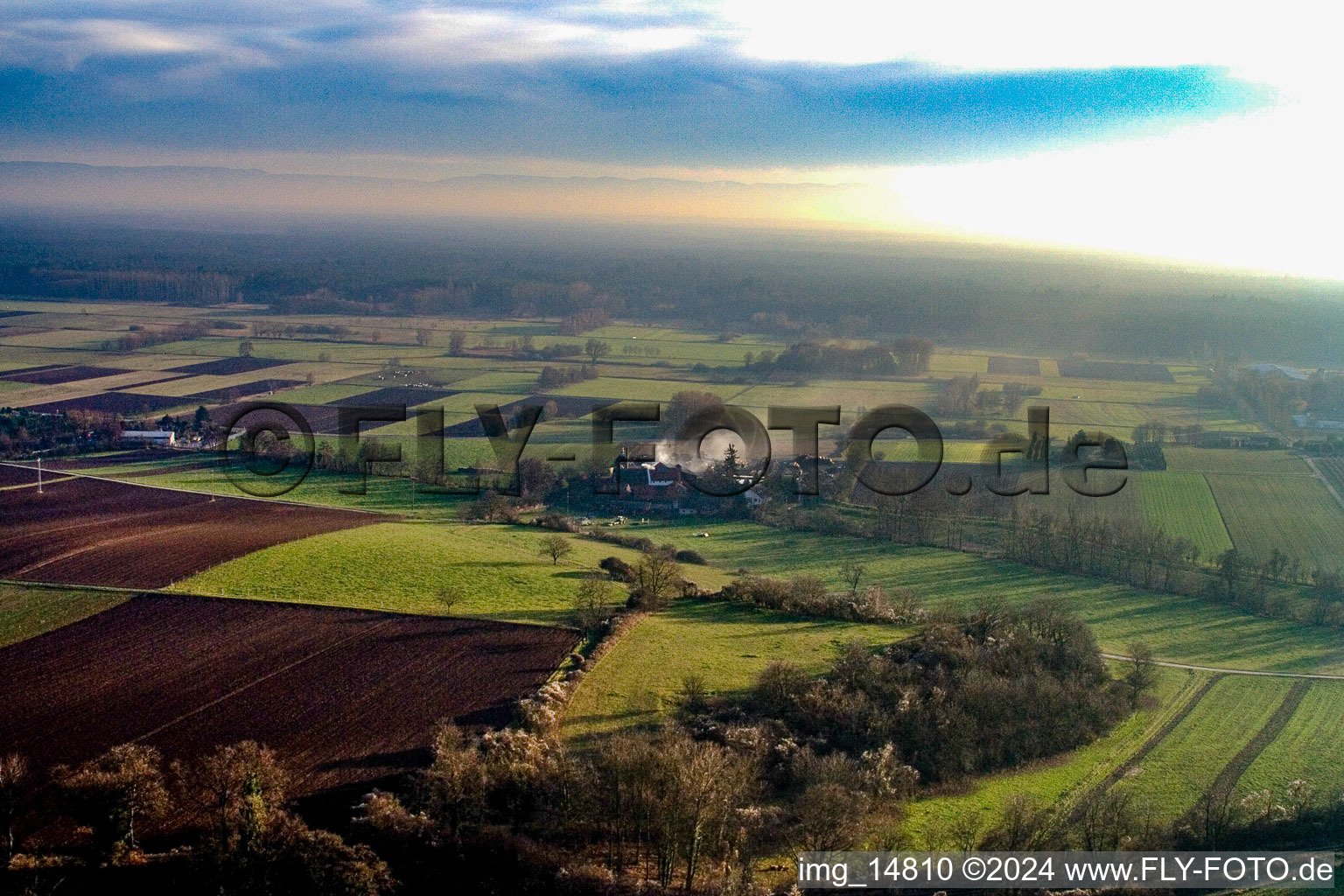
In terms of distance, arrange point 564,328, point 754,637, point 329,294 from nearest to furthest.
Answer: point 754,637 → point 564,328 → point 329,294

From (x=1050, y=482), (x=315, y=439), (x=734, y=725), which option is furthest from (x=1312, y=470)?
(x=315, y=439)

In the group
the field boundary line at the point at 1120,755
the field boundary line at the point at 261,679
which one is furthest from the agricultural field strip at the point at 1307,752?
the field boundary line at the point at 261,679

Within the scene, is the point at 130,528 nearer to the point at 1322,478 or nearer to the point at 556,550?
the point at 556,550

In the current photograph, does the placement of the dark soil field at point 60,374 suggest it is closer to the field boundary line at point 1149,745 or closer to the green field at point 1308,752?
the field boundary line at point 1149,745

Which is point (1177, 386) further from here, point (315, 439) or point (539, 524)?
point (315, 439)

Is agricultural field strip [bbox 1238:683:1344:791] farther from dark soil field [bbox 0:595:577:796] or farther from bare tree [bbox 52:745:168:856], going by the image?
bare tree [bbox 52:745:168:856]

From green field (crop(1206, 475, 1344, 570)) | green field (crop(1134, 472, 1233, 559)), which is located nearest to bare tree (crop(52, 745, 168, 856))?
green field (crop(1134, 472, 1233, 559))

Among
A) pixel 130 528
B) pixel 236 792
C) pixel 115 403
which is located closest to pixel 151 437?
pixel 115 403

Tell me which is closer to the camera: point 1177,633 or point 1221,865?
point 1221,865
